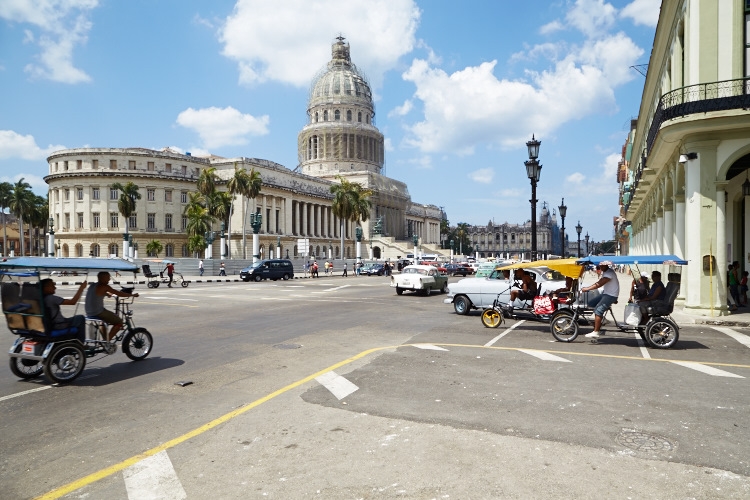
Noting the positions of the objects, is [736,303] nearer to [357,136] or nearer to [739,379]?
[739,379]

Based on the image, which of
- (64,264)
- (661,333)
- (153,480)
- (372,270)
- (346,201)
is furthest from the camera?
(346,201)

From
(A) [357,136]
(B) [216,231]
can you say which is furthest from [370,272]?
(A) [357,136]

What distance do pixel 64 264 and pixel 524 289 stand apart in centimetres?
1121

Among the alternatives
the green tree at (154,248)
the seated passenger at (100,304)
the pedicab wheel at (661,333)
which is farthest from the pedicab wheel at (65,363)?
the green tree at (154,248)

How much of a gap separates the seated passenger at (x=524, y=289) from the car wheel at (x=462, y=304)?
2797 mm

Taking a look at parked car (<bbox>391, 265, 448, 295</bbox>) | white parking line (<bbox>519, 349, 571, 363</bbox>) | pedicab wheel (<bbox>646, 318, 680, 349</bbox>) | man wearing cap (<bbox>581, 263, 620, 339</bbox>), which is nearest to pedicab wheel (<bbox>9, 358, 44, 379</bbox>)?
white parking line (<bbox>519, 349, 571, 363</bbox>)

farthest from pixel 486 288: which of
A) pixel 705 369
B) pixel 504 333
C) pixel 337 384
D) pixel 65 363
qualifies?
pixel 65 363

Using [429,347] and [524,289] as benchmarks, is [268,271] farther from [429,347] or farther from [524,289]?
[429,347]

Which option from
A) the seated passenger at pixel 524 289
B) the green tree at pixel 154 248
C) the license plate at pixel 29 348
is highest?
the green tree at pixel 154 248

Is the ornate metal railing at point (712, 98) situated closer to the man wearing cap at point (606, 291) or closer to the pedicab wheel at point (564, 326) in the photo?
the man wearing cap at point (606, 291)

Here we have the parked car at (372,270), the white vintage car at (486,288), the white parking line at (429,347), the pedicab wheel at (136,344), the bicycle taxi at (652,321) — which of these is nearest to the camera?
the pedicab wheel at (136,344)

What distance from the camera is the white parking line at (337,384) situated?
7547mm

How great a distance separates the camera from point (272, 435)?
586cm

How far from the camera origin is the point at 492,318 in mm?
14641
